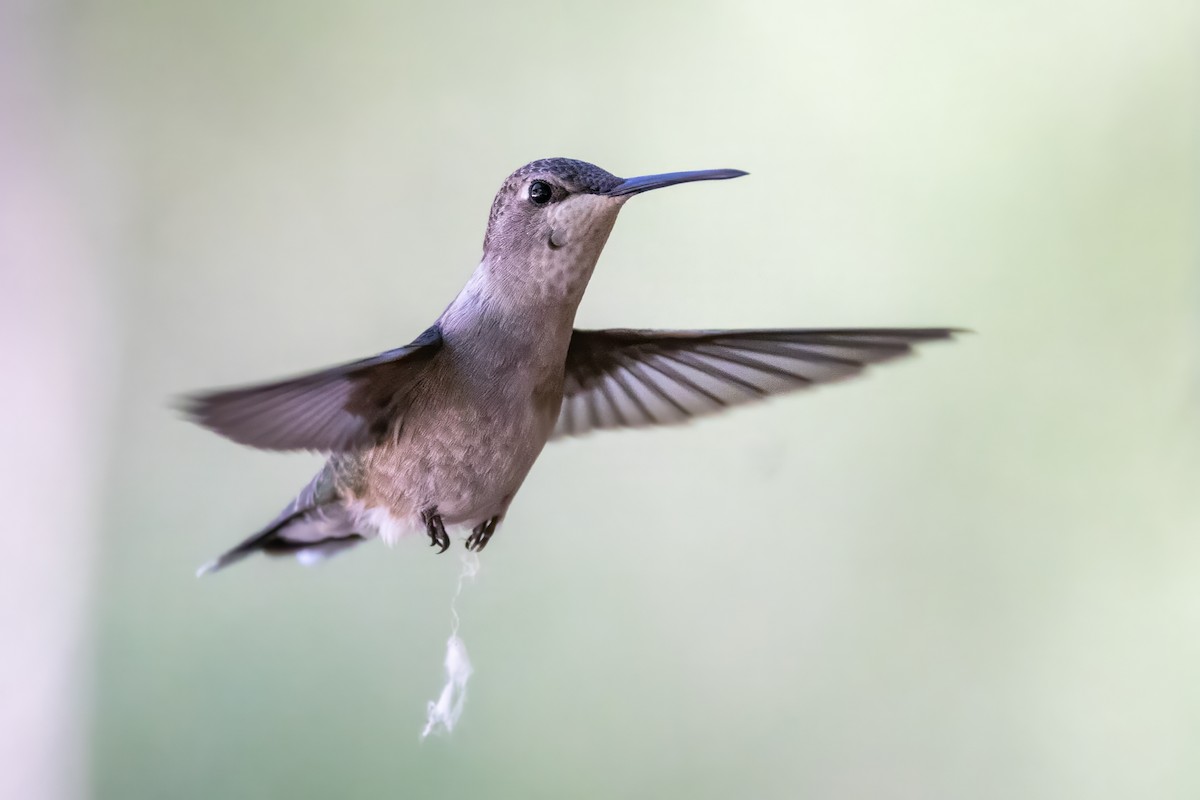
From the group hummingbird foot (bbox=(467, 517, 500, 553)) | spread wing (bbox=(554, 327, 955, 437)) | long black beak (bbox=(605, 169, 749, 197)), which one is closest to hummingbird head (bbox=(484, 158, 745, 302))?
long black beak (bbox=(605, 169, 749, 197))

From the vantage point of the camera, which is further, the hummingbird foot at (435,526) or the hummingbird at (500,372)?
the hummingbird foot at (435,526)

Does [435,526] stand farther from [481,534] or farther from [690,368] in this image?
[690,368]

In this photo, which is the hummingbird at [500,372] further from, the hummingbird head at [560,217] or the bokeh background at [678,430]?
the bokeh background at [678,430]

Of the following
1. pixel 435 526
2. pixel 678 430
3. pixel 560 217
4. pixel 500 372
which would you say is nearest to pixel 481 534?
pixel 435 526

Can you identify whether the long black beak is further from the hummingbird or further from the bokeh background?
the bokeh background

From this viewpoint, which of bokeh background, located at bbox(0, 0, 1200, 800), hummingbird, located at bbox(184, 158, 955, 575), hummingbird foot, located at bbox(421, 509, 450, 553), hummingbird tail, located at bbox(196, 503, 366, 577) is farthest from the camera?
bokeh background, located at bbox(0, 0, 1200, 800)

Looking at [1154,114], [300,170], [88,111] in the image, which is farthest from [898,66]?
[88,111]

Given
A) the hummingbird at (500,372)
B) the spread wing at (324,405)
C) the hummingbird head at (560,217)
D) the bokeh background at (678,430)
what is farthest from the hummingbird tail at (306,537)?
the bokeh background at (678,430)

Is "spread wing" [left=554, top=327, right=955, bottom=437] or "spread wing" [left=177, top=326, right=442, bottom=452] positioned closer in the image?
"spread wing" [left=177, top=326, right=442, bottom=452]
